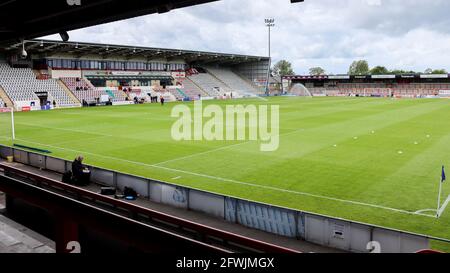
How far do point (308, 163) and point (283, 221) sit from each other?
9.46 meters

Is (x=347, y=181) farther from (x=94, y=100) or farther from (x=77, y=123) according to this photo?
(x=94, y=100)

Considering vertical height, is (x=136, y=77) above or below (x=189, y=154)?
above

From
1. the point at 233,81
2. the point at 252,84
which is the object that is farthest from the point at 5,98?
the point at 252,84

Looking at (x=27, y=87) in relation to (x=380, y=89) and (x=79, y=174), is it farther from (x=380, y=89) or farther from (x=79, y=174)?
(x=380, y=89)

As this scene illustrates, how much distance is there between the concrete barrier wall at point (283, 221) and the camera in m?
8.88

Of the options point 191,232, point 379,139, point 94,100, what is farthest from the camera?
point 94,100

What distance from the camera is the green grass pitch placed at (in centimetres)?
1362

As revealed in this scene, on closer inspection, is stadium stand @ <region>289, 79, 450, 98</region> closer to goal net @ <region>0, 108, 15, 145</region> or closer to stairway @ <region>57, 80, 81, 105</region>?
stairway @ <region>57, 80, 81, 105</region>

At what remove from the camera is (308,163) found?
19641 millimetres
